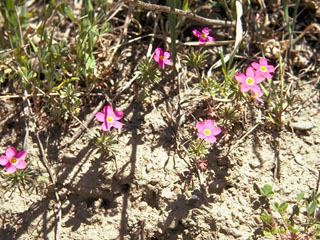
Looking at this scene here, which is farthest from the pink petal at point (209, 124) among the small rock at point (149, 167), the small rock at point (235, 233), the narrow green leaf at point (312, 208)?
the narrow green leaf at point (312, 208)

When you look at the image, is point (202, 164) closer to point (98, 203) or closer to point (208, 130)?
point (208, 130)

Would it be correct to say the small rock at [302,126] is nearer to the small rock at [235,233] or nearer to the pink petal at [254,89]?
the pink petal at [254,89]

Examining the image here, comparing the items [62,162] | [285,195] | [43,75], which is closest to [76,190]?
[62,162]

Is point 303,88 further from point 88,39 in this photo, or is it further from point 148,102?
point 88,39

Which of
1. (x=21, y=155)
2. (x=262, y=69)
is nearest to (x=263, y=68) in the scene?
(x=262, y=69)

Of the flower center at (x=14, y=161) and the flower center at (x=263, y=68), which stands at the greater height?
the flower center at (x=263, y=68)

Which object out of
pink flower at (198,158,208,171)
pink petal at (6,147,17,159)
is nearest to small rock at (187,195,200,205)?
pink flower at (198,158,208,171)

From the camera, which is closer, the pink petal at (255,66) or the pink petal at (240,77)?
the pink petal at (240,77)
